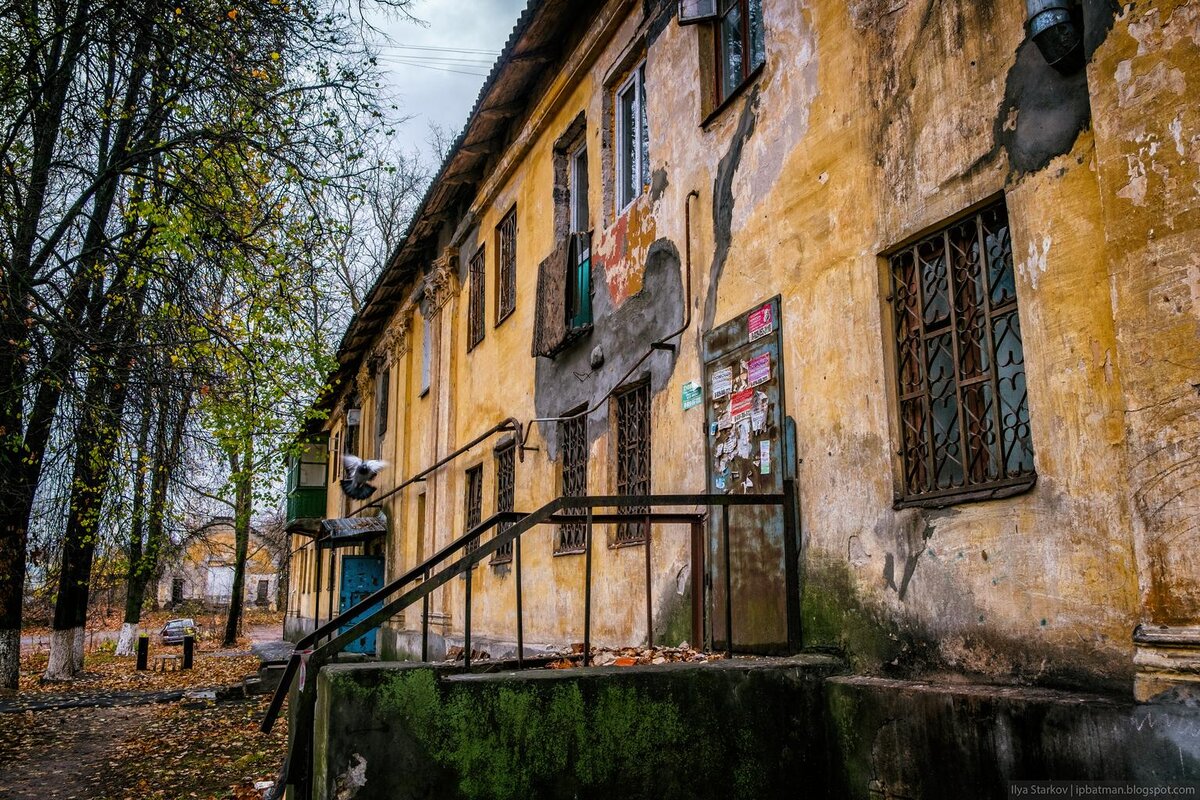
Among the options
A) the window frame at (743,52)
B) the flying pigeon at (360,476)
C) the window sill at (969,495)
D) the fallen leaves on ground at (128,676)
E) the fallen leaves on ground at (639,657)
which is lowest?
the fallen leaves on ground at (128,676)

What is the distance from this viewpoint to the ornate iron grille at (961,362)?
173 inches

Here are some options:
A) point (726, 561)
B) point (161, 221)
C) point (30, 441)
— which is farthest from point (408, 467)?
point (726, 561)

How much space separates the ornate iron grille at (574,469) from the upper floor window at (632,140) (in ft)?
7.37

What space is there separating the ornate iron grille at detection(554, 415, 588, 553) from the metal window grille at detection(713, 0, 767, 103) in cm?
353

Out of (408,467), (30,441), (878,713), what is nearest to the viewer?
(878,713)

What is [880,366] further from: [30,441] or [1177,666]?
[30,441]

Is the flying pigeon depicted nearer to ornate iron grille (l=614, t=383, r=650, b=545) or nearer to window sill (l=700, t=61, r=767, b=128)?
ornate iron grille (l=614, t=383, r=650, b=545)

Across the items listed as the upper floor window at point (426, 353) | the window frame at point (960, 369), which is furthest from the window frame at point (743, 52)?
the upper floor window at point (426, 353)

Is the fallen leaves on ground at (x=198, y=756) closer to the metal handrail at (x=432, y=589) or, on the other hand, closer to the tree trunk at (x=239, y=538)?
the metal handrail at (x=432, y=589)

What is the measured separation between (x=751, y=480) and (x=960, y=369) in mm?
1854

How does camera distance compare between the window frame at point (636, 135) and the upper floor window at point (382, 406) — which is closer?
the window frame at point (636, 135)

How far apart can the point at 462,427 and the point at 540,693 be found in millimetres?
9246

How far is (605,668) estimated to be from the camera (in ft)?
15.4

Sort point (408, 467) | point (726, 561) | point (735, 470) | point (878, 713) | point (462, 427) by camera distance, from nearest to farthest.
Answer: point (878, 713)
point (726, 561)
point (735, 470)
point (462, 427)
point (408, 467)
